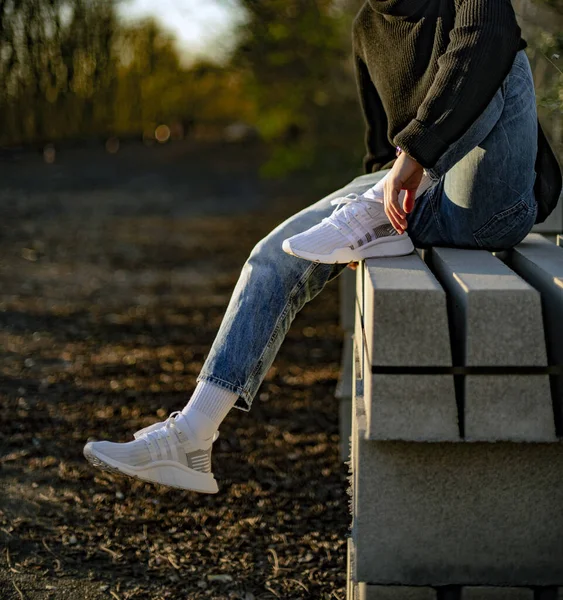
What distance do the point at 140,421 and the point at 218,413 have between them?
212 centimetres

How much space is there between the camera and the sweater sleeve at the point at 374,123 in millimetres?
2871

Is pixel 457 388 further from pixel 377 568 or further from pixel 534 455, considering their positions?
pixel 377 568

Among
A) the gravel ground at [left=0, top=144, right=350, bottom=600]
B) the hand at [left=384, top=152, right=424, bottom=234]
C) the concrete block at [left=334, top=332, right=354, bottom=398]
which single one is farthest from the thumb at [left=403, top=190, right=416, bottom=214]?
the concrete block at [left=334, top=332, right=354, bottom=398]

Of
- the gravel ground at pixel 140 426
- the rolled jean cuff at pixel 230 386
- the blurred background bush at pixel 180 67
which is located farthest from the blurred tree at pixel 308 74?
the rolled jean cuff at pixel 230 386

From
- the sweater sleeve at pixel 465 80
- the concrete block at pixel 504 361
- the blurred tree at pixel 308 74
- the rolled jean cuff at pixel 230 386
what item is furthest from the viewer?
the blurred tree at pixel 308 74

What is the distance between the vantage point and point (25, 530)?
313cm

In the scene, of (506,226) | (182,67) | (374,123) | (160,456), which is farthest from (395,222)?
(182,67)

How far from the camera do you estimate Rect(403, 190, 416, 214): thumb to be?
2.34 m

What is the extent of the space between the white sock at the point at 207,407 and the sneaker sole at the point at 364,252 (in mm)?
378

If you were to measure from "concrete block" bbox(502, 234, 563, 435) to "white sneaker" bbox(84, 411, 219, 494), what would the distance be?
0.88m

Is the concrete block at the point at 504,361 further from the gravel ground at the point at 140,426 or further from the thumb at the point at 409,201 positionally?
the gravel ground at the point at 140,426

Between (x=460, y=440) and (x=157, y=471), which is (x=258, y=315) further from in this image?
(x=460, y=440)

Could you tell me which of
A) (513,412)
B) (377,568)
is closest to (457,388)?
(513,412)

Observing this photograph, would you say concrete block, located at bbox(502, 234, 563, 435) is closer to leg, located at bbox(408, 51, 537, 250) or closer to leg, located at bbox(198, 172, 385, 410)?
leg, located at bbox(408, 51, 537, 250)
